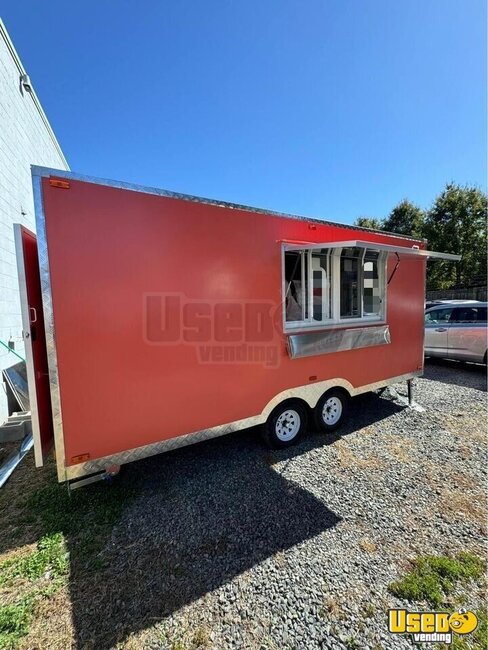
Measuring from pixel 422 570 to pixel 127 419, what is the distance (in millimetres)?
2617

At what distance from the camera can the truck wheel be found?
3.66 metres

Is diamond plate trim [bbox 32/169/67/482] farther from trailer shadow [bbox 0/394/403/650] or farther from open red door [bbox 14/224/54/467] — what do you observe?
trailer shadow [bbox 0/394/403/650]

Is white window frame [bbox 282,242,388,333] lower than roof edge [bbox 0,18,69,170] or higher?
lower

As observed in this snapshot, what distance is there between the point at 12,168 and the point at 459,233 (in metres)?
26.1

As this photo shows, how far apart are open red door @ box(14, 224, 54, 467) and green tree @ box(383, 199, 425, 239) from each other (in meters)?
27.5

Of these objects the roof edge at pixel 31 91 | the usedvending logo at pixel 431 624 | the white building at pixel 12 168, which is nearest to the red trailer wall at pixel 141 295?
the usedvending logo at pixel 431 624

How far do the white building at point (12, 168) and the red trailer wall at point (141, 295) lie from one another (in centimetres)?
293

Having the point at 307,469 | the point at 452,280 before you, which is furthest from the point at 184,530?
the point at 452,280

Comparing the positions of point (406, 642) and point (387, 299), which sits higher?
point (387, 299)

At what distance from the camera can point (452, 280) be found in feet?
75.0

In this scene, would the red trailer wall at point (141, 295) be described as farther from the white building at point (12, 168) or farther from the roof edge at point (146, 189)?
the white building at point (12, 168)

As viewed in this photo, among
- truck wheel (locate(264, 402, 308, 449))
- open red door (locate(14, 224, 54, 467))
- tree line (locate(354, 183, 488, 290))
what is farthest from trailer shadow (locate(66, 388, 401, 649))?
tree line (locate(354, 183, 488, 290))

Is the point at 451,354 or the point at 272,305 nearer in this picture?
the point at 272,305

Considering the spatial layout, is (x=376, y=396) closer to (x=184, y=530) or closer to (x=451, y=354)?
(x=451, y=354)
